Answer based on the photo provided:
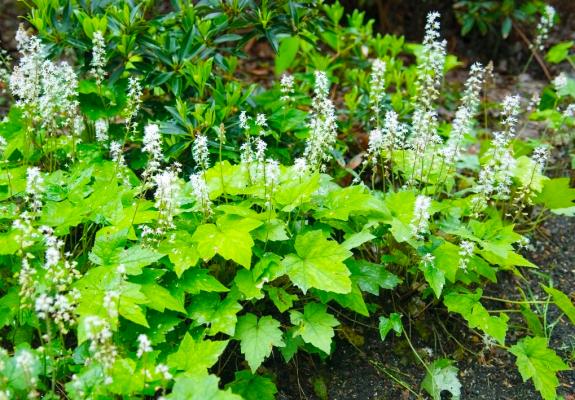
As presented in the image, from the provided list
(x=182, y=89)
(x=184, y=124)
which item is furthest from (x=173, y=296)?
(x=182, y=89)

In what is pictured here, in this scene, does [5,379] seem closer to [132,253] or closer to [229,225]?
[132,253]

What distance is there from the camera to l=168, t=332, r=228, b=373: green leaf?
2.64 metres

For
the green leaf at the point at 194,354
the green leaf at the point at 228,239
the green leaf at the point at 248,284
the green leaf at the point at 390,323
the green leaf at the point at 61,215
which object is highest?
the green leaf at the point at 61,215

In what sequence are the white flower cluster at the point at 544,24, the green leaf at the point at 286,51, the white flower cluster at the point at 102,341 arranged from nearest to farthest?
the white flower cluster at the point at 102,341, the green leaf at the point at 286,51, the white flower cluster at the point at 544,24

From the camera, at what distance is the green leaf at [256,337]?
2.84 m

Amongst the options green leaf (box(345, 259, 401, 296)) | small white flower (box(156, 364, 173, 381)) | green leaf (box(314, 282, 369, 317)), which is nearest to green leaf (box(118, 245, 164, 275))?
small white flower (box(156, 364, 173, 381))

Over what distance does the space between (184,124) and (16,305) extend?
55.2 inches

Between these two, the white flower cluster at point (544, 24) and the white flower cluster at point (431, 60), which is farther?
the white flower cluster at point (544, 24)

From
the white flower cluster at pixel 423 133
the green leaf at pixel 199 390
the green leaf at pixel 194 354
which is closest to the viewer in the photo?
the green leaf at pixel 199 390

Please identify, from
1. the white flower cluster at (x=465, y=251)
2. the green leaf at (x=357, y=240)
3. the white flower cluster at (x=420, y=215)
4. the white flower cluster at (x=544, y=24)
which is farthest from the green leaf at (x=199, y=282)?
the white flower cluster at (x=544, y=24)

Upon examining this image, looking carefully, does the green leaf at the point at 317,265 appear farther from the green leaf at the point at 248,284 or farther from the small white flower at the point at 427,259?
the small white flower at the point at 427,259

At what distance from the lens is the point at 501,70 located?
22.9 ft

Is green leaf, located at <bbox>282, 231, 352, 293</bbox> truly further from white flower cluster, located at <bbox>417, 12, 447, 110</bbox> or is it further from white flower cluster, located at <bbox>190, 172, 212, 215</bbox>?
white flower cluster, located at <bbox>417, 12, 447, 110</bbox>

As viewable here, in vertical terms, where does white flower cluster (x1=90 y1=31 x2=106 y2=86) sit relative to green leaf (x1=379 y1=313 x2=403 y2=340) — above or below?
above
